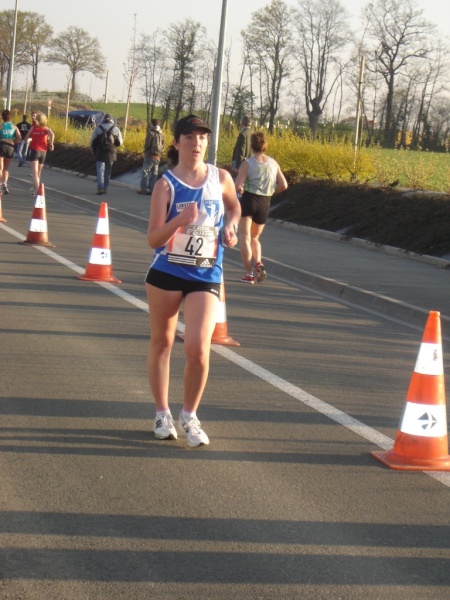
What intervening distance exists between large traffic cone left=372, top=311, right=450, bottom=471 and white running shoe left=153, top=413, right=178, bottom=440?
3.82 feet

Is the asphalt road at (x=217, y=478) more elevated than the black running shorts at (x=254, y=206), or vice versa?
the black running shorts at (x=254, y=206)

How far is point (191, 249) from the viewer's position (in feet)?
19.5

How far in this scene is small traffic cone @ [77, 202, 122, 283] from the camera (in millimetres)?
12695

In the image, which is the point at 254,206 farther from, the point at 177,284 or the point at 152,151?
the point at 152,151

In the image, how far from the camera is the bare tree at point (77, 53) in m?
106

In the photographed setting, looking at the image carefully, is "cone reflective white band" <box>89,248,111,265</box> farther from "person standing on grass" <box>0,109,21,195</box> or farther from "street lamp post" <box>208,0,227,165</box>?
"street lamp post" <box>208,0,227,165</box>

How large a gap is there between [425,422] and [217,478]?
1.35 m

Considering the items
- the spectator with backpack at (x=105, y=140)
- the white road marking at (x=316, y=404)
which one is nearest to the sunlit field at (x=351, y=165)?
the spectator with backpack at (x=105, y=140)

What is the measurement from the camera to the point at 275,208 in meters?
26.0

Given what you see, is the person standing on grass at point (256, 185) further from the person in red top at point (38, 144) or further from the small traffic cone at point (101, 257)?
the person in red top at point (38, 144)

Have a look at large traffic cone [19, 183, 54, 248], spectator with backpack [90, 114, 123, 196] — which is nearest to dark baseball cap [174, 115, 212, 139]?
large traffic cone [19, 183, 54, 248]

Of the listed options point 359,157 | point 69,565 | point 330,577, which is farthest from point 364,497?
point 359,157

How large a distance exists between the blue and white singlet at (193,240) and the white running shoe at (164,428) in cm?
85

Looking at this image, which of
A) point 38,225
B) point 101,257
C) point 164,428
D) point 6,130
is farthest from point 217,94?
point 164,428
